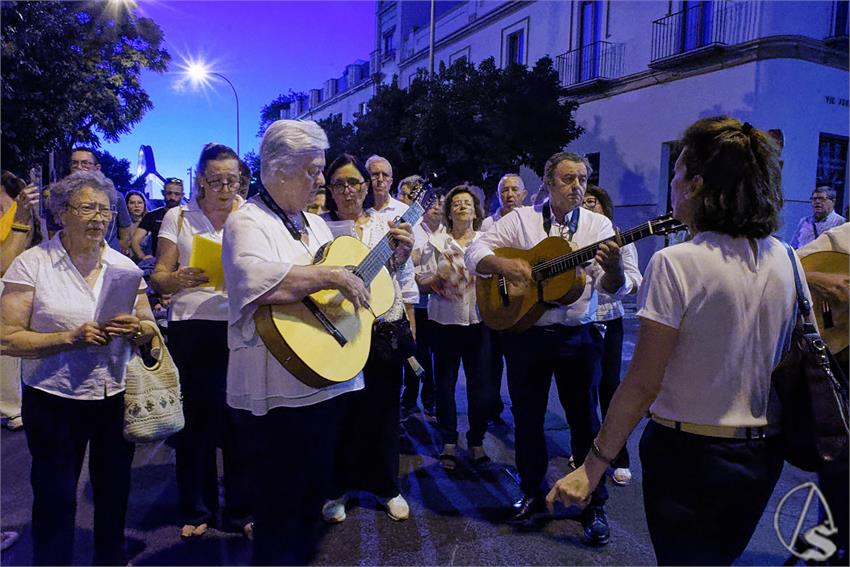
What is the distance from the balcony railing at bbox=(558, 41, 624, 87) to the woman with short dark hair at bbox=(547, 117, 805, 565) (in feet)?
55.8

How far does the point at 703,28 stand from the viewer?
579 inches

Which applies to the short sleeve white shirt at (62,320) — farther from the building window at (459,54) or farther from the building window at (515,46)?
the building window at (459,54)

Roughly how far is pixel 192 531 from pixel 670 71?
16.4 metres

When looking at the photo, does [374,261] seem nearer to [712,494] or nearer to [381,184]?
[712,494]

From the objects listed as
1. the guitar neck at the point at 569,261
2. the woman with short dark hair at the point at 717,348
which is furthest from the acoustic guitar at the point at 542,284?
the woman with short dark hair at the point at 717,348

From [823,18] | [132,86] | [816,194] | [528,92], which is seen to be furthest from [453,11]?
[816,194]

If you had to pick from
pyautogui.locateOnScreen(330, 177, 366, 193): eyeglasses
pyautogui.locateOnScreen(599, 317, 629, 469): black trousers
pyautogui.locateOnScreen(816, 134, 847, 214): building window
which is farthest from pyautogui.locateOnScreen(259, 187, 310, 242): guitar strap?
pyautogui.locateOnScreen(816, 134, 847, 214): building window

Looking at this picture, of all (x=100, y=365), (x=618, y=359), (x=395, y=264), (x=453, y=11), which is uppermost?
(x=453, y=11)

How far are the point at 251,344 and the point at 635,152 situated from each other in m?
16.8

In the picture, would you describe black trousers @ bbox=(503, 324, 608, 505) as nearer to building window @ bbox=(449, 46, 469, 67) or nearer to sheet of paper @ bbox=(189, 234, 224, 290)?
sheet of paper @ bbox=(189, 234, 224, 290)

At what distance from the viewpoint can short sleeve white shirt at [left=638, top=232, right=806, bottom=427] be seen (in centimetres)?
165

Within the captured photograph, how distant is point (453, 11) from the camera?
22688 millimetres

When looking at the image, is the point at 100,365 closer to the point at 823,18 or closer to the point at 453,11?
the point at 823,18

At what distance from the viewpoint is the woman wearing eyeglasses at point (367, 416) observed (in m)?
3.51
